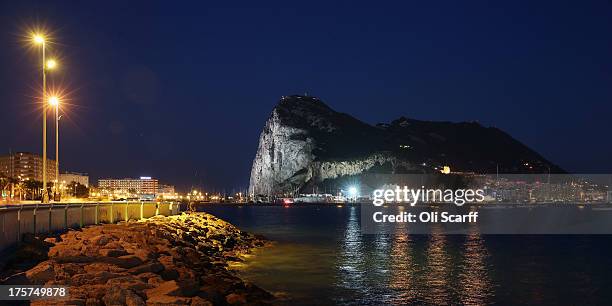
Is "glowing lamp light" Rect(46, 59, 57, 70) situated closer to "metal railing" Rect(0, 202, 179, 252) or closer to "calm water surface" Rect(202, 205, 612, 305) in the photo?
"metal railing" Rect(0, 202, 179, 252)

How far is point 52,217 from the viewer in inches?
907

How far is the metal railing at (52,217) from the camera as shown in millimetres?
18000

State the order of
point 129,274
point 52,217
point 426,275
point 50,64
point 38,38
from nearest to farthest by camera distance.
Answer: point 129,274 → point 52,217 → point 38,38 → point 50,64 → point 426,275

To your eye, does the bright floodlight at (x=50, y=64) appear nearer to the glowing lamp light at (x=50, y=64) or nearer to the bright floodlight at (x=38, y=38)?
the glowing lamp light at (x=50, y=64)

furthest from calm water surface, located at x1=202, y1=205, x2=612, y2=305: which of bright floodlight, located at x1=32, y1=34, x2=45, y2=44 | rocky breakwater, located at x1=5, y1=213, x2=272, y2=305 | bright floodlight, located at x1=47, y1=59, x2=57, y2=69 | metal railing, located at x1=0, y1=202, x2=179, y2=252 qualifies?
bright floodlight, located at x1=32, y1=34, x2=45, y2=44

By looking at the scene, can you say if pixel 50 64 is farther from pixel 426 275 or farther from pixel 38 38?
pixel 426 275

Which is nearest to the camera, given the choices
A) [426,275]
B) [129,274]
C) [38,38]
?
[129,274]

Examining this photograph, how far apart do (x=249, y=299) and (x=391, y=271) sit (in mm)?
15926

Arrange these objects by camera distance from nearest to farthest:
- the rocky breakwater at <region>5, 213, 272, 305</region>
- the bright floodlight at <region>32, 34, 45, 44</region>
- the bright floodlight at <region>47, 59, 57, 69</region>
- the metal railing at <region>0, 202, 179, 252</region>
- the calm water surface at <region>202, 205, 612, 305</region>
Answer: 1. the rocky breakwater at <region>5, 213, 272, 305</region>
2. the metal railing at <region>0, 202, 179, 252</region>
3. the calm water surface at <region>202, 205, 612, 305</region>
4. the bright floodlight at <region>32, 34, 45, 44</region>
5. the bright floodlight at <region>47, 59, 57, 69</region>

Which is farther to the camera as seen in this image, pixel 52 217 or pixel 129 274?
pixel 52 217

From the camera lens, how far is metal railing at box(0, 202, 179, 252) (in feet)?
59.1

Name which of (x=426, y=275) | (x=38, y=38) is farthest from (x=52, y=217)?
(x=426, y=275)

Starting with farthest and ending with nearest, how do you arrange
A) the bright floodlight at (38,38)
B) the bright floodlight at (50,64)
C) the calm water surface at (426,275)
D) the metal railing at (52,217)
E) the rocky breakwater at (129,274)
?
the bright floodlight at (50,64)
the bright floodlight at (38,38)
the calm water surface at (426,275)
the metal railing at (52,217)
the rocky breakwater at (129,274)

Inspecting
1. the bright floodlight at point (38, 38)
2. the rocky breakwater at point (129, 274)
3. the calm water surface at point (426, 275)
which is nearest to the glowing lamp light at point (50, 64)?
the bright floodlight at point (38, 38)
